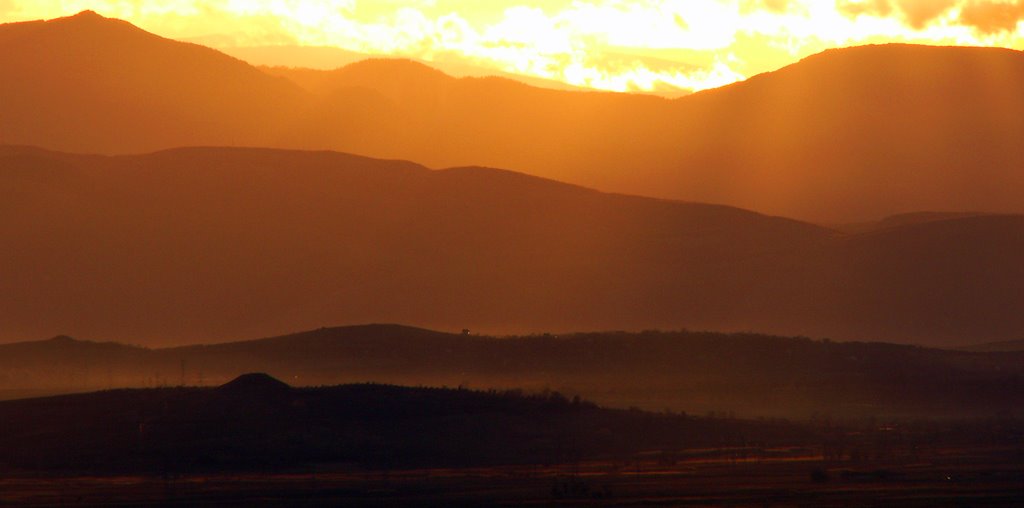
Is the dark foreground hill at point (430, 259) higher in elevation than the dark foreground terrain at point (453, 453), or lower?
higher

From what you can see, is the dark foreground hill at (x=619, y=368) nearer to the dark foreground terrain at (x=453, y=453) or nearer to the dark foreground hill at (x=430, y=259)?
the dark foreground terrain at (x=453, y=453)

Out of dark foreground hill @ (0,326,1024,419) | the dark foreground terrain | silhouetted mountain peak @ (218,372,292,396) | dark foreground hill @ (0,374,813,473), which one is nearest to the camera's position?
the dark foreground terrain

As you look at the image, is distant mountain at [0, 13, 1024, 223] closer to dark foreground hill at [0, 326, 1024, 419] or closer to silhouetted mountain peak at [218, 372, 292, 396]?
dark foreground hill at [0, 326, 1024, 419]

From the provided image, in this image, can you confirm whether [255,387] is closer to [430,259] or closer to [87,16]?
[430,259]

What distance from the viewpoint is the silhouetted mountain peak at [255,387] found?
4284 cm

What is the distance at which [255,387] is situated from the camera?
43.1 meters

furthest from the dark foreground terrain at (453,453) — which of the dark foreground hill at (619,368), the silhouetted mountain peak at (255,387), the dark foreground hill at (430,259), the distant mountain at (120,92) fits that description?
the distant mountain at (120,92)

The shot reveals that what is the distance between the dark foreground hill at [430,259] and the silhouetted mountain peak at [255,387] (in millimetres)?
42895

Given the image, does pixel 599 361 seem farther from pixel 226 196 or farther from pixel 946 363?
pixel 226 196

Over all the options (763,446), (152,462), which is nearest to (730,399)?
(763,446)

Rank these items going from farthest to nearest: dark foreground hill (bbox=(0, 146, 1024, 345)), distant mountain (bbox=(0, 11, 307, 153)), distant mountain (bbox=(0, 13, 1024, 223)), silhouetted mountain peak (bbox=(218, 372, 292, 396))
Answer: distant mountain (bbox=(0, 11, 307, 153)) < distant mountain (bbox=(0, 13, 1024, 223)) < dark foreground hill (bbox=(0, 146, 1024, 345)) < silhouetted mountain peak (bbox=(218, 372, 292, 396))

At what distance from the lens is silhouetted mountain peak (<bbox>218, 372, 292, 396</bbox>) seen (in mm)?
42844

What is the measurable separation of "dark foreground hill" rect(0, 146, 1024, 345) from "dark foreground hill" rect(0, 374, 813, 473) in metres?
41.9

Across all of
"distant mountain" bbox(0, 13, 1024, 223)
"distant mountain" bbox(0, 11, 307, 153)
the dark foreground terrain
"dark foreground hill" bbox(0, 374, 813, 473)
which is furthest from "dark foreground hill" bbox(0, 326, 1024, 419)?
"distant mountain" bbox(0, 11, 307, 153)
